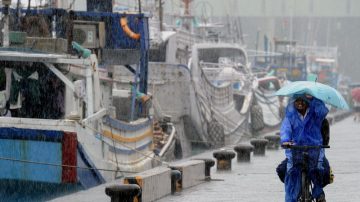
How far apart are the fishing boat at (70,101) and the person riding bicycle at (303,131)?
4.87m

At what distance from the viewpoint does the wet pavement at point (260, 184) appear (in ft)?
47.3

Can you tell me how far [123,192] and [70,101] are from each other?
Result: 6.40 metres

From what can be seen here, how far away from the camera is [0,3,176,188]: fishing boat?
1603 centimetres

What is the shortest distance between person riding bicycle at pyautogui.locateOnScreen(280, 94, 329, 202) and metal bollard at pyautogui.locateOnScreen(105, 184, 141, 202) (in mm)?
1726

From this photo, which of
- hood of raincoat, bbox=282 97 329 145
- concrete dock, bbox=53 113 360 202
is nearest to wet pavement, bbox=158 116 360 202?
concrete dock, bbox=53 113 360 202

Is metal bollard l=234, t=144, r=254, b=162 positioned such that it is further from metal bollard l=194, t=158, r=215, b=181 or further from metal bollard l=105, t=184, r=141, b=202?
metal bollard l=105, t=184, r=141, b=202

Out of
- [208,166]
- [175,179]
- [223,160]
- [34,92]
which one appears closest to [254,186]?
[208,166]

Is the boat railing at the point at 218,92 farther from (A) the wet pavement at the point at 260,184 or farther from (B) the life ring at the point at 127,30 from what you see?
(B) the life ring at the point at 127,30

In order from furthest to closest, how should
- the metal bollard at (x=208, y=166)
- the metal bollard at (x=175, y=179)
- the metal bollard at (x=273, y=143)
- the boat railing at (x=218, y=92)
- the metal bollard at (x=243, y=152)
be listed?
the boat railing at (x=218, y=92)
the metal bollard at (x=273, y=143)
the metal bollard at (x=243, y=152)
the metal bollard at (x=208, y=166)
the metal bollard at (x=175, y=179)

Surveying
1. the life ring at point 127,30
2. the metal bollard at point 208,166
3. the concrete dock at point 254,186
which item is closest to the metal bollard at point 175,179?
the concrete dock at point 254,186

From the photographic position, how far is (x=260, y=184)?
16.5 m

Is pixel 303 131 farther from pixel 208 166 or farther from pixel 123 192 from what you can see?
pixel 208 166

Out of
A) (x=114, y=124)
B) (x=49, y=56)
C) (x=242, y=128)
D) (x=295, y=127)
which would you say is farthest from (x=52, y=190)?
(x=242, y=128)

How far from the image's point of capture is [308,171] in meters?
11.2
